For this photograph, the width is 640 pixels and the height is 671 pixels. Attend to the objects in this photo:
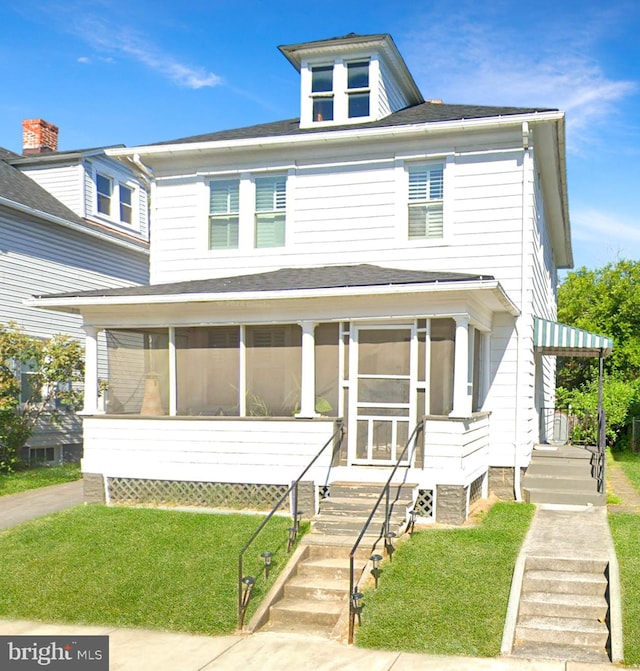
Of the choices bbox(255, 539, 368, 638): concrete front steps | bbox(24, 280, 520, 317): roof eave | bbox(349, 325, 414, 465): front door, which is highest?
bbox(24, 280, 520, 317): roof eave

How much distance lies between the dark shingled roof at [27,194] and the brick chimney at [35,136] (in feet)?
4.16

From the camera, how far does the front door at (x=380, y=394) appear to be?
12312mm

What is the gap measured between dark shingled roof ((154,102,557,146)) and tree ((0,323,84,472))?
20.3ft

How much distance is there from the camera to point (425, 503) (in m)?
11.7

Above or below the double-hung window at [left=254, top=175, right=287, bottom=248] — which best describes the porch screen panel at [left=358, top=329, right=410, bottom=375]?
below

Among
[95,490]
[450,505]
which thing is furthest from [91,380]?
[450,505]

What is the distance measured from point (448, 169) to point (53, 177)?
13.8 m

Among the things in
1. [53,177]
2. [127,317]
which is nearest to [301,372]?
[127,317]

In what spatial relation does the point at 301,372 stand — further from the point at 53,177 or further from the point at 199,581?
the point at 53,177

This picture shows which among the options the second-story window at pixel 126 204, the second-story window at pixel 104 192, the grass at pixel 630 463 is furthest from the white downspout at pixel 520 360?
the second-story window at pixel 126 204

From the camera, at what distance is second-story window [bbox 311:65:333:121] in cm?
1606

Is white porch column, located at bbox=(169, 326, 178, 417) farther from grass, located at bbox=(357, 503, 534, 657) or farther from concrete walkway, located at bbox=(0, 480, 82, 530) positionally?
grass, located at bbox=(357, 503, 534, 657)

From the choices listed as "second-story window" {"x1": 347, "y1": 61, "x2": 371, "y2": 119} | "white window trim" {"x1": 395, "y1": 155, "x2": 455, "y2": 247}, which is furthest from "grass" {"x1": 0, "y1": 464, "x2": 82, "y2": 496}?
"second-story window" {"x1": 347, "y1": 61, "x2": 371, "y2": 119}

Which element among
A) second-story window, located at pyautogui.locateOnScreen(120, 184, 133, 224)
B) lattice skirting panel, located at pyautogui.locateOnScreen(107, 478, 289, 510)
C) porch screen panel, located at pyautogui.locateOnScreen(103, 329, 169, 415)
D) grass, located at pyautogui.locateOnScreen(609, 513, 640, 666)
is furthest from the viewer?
second-story window, located at pyautogui.locateOnScreen(120, 184, 133, 224)
